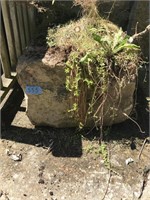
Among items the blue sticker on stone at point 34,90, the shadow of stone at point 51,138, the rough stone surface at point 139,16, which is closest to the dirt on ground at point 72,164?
the shadow of stone at point 51,138

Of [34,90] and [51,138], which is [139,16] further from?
[51,138]

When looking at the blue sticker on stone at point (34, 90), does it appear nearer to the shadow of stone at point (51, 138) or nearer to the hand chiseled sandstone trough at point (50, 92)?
the hand chiseled sandstone trough at point (50, 92)

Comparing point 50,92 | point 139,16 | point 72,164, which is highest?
point 139,16

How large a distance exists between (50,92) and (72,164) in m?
0.78

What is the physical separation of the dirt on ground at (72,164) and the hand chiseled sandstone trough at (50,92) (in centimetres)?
17

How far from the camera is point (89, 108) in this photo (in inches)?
141

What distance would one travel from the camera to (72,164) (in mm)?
3527

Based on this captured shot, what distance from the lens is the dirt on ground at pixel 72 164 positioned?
3279 millimetres

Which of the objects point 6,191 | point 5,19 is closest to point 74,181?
point 6,191

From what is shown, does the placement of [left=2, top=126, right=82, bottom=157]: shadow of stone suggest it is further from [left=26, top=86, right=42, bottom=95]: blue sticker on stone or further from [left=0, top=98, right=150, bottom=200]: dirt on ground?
[left=26, top=86, right=42, bottom=95]: blue sticker on stone

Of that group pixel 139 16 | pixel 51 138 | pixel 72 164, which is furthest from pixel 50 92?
pixel 139 16

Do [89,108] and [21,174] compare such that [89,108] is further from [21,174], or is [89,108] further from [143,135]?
[21,174]

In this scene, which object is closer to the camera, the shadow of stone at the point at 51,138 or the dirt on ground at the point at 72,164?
the dirt on ground at the point at 72,164

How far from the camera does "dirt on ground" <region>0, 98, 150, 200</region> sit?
328 cm
